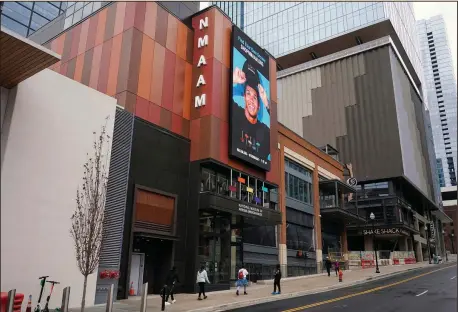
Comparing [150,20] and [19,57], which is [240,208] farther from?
[19,57]

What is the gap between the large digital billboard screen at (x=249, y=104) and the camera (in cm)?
2808

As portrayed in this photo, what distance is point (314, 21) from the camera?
88.8m

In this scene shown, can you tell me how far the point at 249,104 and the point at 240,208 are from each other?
337 inches

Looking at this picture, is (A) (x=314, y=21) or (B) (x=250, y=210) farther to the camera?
(A) (x=314, y=21)

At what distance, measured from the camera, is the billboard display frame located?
28.0 m

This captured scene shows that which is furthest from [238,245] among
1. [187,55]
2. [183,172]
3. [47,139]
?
[47,139]

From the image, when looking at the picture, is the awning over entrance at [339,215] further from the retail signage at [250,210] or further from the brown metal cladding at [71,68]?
the brown metal cladding at [71,68]

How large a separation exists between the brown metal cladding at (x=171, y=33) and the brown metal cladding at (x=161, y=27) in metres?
0.26

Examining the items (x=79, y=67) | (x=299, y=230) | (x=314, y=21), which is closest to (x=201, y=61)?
(x=79, y=67)

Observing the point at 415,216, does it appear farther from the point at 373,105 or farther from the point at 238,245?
the point at 238,245

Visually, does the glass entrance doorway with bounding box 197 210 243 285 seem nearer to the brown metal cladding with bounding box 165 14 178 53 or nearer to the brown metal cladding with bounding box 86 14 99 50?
the brown metal cladding with bounding box 165 14 178 53

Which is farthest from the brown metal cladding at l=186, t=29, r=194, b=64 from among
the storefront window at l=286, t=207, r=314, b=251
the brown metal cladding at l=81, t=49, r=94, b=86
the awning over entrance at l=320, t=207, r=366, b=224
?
the awning over entrance at l=320, t=207, r=366, b=224

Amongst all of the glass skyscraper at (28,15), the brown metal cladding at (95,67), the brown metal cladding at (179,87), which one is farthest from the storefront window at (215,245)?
the glass skyscraper at (28,15)

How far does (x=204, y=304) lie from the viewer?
696 inches
